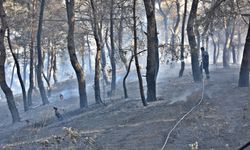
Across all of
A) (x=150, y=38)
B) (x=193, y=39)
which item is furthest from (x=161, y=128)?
(x=193, y=39)

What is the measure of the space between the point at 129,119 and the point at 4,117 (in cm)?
1878

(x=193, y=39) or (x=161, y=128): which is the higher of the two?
(x=193, y=39)

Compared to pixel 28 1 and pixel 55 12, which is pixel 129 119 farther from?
pixel 55 12

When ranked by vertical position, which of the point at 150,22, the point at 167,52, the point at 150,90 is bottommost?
the point at 150,90

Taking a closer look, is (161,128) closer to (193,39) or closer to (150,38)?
(150,38)

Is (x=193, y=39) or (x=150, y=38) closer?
(x=150, y=38)

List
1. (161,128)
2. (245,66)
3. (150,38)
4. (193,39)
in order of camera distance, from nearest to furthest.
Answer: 1. (161,128)
2. (150,38)
3. (245,66)
4. (193,39)

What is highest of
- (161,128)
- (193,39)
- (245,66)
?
(193,39)


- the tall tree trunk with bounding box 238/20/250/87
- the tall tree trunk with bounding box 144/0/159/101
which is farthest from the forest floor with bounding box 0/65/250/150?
the tall tree trunk with bounding box 144/0/159/101

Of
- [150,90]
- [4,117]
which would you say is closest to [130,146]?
[150,90]

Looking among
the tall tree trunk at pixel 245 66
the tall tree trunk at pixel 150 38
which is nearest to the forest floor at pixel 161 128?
the tall tree trunk at pixel 245 66

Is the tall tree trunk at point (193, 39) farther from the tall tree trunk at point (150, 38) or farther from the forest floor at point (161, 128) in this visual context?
the forest floor at point (161, 128)

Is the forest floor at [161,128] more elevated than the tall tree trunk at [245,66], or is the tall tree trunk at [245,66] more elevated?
the tall tree trunk at [245,66]

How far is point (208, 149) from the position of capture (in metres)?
11.5
